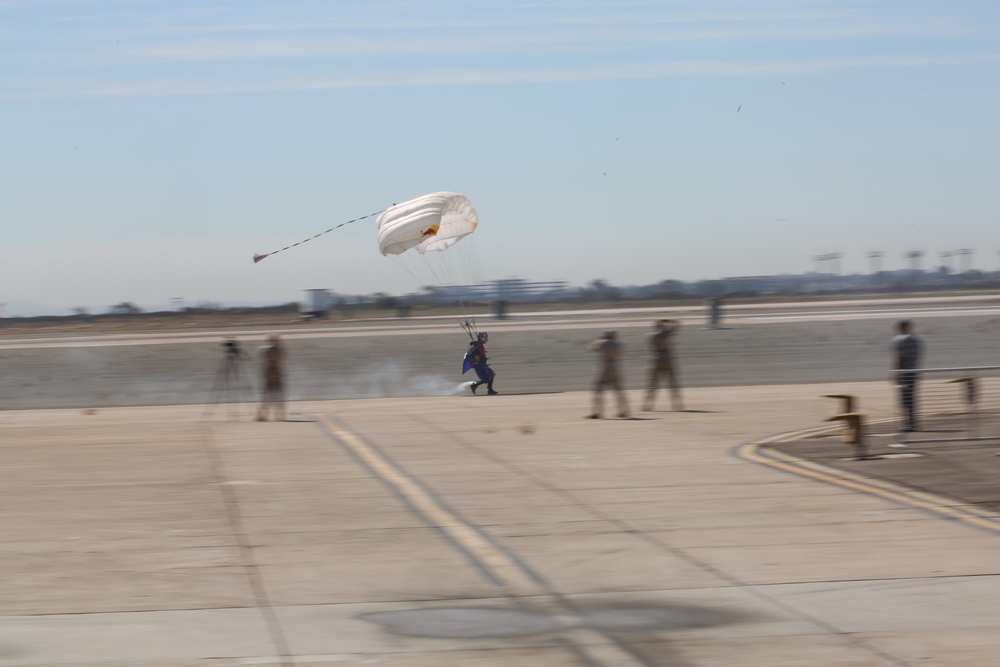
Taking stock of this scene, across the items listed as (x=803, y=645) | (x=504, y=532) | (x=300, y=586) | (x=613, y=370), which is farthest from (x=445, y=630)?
(x=613, y=370)

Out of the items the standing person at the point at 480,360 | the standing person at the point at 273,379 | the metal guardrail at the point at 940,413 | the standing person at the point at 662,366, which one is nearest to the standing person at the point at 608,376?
the standing person at the point at 662,366

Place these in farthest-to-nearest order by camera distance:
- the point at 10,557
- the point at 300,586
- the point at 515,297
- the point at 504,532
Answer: the point at 515,297 → the point at 504,532 → the point at 10,557 → the point at 300,586

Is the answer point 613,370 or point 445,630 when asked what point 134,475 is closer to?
point 445,630

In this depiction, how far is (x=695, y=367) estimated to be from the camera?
3631 centimetres

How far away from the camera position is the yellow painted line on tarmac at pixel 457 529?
27.5 feet

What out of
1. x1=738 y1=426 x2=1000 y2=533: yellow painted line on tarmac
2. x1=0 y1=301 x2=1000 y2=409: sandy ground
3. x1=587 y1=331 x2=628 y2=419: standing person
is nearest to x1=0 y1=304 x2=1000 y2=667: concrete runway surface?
x1=738 y1=426 x2=1000 y2=533: yellow painted line on tarmac

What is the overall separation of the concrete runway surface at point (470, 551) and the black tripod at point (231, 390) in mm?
4820

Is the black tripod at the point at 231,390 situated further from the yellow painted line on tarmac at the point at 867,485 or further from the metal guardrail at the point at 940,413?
the metal guardrail at the point at 940,413

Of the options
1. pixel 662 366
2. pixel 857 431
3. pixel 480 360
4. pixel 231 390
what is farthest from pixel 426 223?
pixel 857 431

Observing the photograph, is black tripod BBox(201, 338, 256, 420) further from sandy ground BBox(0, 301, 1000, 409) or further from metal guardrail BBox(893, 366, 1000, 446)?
metal guardrail BBox(893, 366, 1000, 446)

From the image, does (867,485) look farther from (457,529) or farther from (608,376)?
(608,376)

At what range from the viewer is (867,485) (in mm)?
12148

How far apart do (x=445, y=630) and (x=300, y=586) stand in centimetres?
163

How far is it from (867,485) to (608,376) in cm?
957
